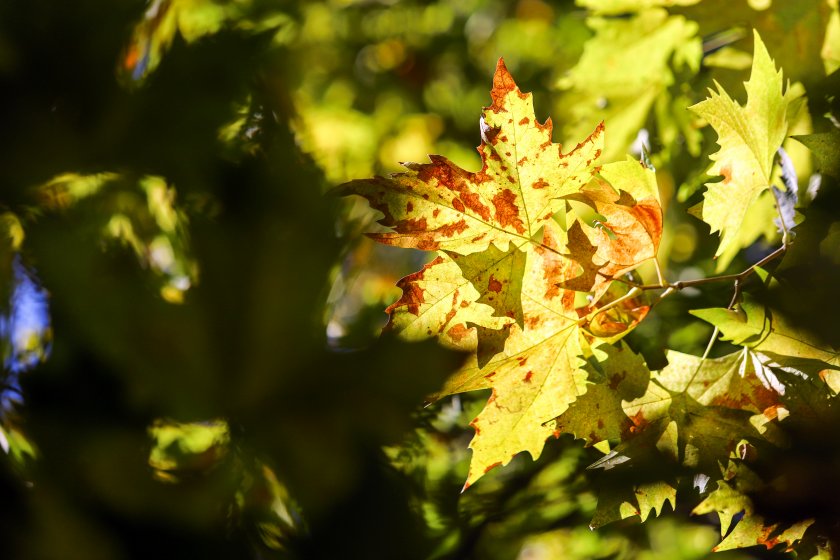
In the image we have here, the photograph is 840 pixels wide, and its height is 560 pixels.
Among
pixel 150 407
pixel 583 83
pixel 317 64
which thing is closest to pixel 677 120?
pixel 583 83

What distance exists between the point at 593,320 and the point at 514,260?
78mm

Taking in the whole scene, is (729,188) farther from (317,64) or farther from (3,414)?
(317,64)

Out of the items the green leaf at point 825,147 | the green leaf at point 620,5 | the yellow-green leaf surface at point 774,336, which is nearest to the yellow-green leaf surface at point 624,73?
the green leaf at point 620,5

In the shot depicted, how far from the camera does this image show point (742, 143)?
479 millimetres

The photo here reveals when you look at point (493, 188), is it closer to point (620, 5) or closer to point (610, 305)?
point (610, 305)

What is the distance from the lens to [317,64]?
1.50m

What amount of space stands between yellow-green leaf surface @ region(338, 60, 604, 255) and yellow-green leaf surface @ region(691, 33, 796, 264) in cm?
12

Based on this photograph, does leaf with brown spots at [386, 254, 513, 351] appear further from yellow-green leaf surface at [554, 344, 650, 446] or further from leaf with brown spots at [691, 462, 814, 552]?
leaf with brown spots at [691, 462, 814, 552]

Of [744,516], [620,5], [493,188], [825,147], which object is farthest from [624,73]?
[744,516]

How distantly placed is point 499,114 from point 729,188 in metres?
0.20

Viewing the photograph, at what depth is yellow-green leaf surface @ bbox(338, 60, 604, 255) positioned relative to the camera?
Result: 16.8 inches

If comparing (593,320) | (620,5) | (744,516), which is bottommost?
(744,516)

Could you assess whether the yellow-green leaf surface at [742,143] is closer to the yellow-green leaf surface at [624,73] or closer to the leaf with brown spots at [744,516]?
the leaf with brown spots at [744,516]

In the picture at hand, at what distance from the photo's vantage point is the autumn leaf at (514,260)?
1.44 ft
